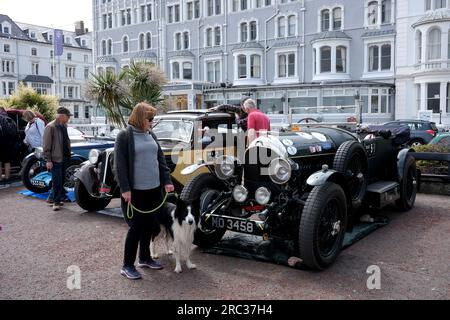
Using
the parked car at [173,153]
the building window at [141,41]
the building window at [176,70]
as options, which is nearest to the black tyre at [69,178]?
the parked car at [173,153]

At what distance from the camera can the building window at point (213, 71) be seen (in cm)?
4284

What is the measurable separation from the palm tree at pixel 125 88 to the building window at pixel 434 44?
21540 mm

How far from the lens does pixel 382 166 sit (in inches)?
326

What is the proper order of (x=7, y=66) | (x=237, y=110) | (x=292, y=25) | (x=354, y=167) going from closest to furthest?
(x=354, y=167) < (x=237, y=110) < (x=292, y=25) < (x=7, y=66)

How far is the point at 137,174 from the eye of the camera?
5066 millimetres

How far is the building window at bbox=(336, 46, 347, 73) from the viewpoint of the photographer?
35.2 metres

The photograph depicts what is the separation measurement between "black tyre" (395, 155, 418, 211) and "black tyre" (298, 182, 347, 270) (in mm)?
2952

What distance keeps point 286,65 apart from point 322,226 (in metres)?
34.4

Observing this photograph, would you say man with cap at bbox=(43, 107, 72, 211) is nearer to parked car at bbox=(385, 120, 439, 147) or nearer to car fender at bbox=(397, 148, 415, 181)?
car fender at bbox=(397, 148, 415, 181)

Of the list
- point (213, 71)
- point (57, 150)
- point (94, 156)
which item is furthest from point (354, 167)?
point (213, 71)

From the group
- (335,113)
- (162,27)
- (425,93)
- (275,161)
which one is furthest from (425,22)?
(275,161)

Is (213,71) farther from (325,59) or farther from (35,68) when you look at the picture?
(35,68)

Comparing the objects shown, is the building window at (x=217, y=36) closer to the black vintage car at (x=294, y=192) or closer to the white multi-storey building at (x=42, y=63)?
the white multi-storey building at (x=42, y=63)

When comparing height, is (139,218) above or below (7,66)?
below
